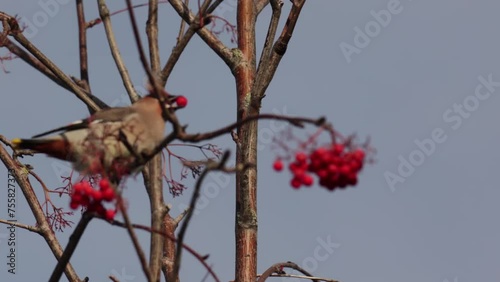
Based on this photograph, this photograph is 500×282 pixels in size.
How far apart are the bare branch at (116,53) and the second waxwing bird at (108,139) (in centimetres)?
5

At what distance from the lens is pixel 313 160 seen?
2.63 m

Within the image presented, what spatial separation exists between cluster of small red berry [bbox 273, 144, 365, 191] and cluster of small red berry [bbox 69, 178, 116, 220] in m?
0.53

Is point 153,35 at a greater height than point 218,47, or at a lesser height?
lesser

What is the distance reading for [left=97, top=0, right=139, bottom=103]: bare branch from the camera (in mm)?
3658

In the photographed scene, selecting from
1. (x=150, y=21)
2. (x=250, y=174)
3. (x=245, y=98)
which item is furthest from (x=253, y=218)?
(x=150, y=21)

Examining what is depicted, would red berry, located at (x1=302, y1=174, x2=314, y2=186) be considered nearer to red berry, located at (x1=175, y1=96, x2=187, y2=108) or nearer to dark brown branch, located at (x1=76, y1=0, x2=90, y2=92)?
red berry, located at (x1=175, y1=96, x2=187, y2=108)

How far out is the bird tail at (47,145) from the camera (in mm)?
3688

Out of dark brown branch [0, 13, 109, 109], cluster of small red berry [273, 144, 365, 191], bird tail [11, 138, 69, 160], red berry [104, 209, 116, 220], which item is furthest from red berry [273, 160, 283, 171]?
dark brown branch [0, 13, 109, 109]

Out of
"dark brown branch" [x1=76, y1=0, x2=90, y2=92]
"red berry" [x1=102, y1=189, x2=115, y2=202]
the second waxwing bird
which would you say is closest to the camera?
"red berry" [x1=102, y1=189, x2=115, y2=202]

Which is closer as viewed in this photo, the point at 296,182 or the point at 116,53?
the point at 296,182

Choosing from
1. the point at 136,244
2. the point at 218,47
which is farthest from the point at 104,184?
the point at 218,47

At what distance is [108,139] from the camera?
3.17 m

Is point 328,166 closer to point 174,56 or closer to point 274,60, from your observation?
point 174,56

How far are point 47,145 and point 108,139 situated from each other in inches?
25.0
